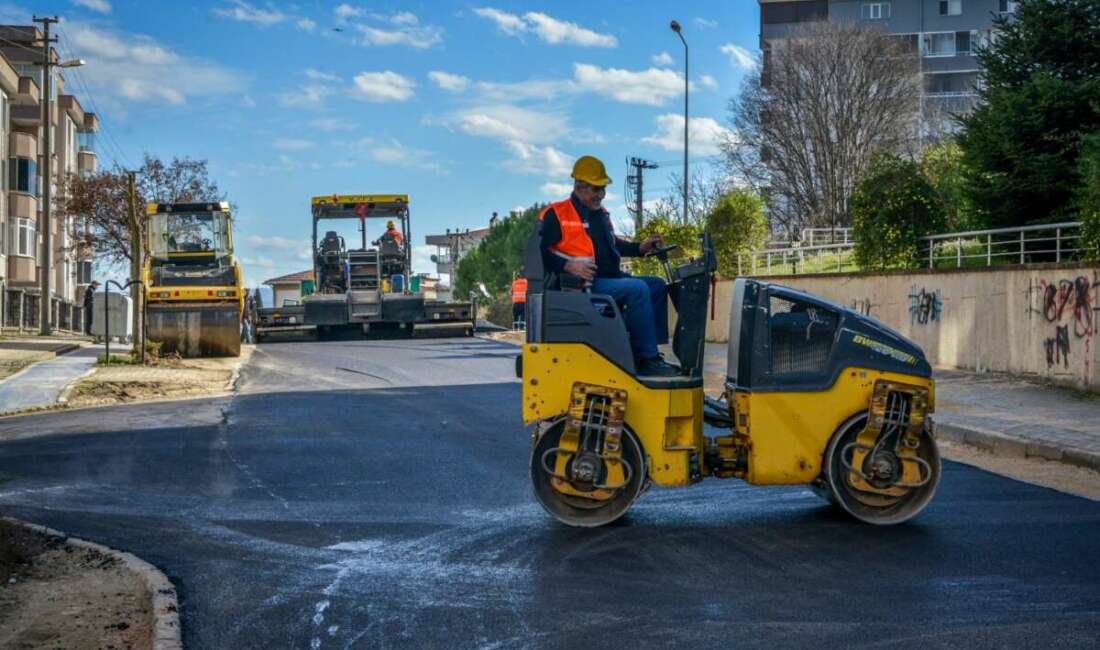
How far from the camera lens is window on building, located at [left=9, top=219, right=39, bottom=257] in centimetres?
5500

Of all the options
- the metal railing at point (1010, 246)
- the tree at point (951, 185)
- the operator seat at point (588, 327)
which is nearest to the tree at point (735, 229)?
the tree at point (951, 185)

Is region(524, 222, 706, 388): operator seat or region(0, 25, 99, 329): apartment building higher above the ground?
region(0, 25, 99, 329): apartment building

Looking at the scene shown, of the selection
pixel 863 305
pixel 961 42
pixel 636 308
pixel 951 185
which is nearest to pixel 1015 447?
pixel 636 308

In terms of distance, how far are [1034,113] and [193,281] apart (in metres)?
16.8

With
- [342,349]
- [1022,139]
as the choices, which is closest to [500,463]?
[1022,139]

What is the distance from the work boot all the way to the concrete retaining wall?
1085 centimetres

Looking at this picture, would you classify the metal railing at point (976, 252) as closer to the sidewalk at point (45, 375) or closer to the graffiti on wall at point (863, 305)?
the graffiti on wall at point (863, 305)

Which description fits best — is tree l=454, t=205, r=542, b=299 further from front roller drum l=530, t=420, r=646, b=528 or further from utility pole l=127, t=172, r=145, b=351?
front roller drum l=530, t=420, r=646, b=528

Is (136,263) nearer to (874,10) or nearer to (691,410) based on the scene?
(691,410)

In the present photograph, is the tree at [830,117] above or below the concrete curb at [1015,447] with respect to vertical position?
above

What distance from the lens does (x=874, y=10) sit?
83.1 meters

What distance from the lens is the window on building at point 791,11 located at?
272 feet

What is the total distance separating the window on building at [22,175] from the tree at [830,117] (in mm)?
29854

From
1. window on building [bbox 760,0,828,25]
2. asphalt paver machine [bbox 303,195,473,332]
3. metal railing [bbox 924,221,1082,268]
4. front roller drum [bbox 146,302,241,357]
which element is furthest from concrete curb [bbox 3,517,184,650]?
window on building [bbox 760,0,828,25]
